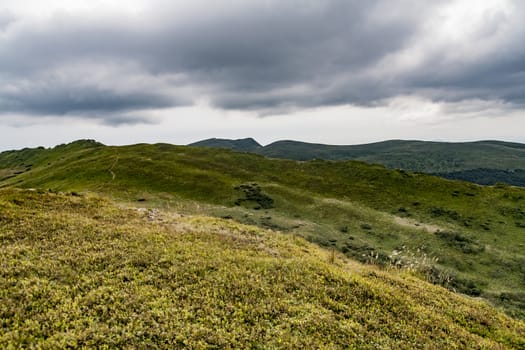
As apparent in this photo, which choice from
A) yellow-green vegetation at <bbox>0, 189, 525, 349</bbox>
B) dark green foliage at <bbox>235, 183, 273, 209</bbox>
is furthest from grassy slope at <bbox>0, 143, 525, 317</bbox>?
yellow-green vegetation at <bbox>0, 189, 525, 349</bbox>

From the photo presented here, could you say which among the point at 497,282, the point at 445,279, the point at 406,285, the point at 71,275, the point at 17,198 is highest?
the point at 17,198

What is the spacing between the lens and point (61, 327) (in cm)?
968

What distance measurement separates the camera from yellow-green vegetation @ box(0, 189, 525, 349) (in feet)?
32.4

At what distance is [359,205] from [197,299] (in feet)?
177

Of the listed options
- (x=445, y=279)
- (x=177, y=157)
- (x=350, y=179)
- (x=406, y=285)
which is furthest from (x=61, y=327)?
(x=177, y=157)

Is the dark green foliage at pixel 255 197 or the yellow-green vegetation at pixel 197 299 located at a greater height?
the yellow-green vegetation at pixel 197 299

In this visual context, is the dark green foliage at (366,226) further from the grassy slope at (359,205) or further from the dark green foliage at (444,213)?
the dark green foliage at (444,213)

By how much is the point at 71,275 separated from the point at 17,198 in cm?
1372

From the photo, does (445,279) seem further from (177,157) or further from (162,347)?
(177,157)

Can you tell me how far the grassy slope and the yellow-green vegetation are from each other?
14.5 meters

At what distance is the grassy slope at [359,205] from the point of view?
35062 millimetres

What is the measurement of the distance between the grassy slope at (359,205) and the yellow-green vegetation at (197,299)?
1447 cm

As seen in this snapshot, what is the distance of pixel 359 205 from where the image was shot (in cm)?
6091

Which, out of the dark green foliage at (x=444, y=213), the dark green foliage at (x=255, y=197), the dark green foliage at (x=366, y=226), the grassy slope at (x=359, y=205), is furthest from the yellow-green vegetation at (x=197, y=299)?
the dark green foliage at (x=444, y=213)
